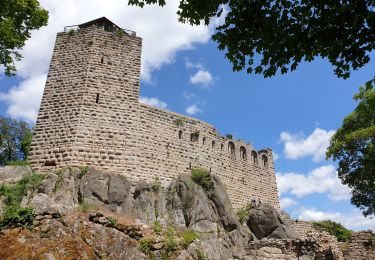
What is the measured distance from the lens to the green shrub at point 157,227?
1678 cm

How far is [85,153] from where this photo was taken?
20.3 metres

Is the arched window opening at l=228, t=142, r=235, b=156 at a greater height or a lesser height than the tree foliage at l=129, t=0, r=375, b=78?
greater

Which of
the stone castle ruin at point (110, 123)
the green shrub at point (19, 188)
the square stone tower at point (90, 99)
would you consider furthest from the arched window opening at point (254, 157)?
the green shrub at point (19, 188)

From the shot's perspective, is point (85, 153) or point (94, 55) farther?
point (94, 55)

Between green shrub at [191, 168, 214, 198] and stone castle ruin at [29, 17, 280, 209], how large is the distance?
2.98ft

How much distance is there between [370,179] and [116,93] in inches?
671

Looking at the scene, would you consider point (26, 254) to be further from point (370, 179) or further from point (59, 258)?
point (370, 179)

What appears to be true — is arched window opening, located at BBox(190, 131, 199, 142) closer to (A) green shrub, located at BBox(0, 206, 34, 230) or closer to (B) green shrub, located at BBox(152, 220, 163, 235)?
(B) green shrub, located at BBox(152, 220, 163, 235)

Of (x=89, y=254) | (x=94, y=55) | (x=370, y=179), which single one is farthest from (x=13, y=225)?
(x=370, y=179)

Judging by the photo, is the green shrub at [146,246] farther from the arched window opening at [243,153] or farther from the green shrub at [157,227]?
the arched window opening at [243,153]

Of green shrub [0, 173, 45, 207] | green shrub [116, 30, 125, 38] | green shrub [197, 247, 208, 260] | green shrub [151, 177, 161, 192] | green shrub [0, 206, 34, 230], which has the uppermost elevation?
green shrub [116, 30, 125, 38]

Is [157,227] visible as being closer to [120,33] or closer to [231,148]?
[231,148]

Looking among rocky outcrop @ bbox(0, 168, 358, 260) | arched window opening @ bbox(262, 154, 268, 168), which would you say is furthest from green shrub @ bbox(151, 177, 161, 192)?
arched window opening @ bbox(262, 154, 268, 168)

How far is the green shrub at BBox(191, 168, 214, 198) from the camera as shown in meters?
23.0
